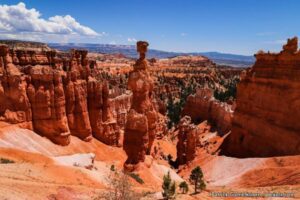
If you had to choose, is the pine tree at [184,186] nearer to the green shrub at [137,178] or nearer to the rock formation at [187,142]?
the green shrub at [137,178]

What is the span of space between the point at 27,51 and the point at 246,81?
34.5 m

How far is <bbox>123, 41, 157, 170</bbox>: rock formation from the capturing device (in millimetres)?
37938

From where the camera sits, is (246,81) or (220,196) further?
(246,81)

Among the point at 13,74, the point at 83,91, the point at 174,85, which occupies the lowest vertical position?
the point at 174,85

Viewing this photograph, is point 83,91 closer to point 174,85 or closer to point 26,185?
point 26,185

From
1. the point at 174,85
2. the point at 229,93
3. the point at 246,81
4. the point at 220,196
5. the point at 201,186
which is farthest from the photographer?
the point at 174,85

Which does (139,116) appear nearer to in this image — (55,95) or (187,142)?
(55,95)

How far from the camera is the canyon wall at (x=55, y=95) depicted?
4274cm

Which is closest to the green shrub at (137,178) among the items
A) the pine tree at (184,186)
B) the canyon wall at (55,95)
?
the pine tree at (184,186)

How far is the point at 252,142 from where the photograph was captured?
50.7 metres

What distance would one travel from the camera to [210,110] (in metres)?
77.6

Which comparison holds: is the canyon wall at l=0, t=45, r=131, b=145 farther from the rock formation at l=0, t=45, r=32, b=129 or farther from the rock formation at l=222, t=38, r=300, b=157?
the rock formation at l=222, t=38, r=300, b=157

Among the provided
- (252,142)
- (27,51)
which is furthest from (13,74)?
(252,142)

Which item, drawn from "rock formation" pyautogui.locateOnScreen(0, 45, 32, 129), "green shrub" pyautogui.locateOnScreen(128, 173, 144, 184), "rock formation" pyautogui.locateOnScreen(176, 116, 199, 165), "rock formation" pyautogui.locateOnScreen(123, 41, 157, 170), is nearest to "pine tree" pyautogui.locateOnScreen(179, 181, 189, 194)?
"green shrub" pyautogui.locateOnScreen(128, 173, 144, 184)
